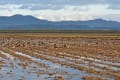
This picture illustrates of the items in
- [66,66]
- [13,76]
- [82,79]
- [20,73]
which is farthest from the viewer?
[66,66]

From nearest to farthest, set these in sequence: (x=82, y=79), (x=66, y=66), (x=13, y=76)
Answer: (x=82, y=79), (x=13, y=76), (x=66, y=66)

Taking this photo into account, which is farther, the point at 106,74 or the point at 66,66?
the point at 66,66

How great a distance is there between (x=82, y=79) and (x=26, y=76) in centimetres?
388

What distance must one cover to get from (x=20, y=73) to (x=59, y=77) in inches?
142

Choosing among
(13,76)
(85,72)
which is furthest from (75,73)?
(13,76)

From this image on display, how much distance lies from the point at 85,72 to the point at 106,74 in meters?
1.80

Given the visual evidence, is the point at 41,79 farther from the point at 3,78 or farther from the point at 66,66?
the point at 66,66

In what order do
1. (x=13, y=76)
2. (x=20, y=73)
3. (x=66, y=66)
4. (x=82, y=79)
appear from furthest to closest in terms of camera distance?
(x=66, y=66)
(x=20, y=73)
(x=13, y=76)
(x=82, y=79)

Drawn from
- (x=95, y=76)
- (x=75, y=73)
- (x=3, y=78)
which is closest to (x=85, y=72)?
(x=75, y=73)

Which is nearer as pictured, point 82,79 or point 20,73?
point 82,79

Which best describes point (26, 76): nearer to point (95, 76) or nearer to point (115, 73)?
point (95, 76)

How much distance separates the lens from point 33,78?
72.4 ft

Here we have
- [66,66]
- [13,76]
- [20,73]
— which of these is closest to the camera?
[13,76]

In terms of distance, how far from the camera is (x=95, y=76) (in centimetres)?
2244
